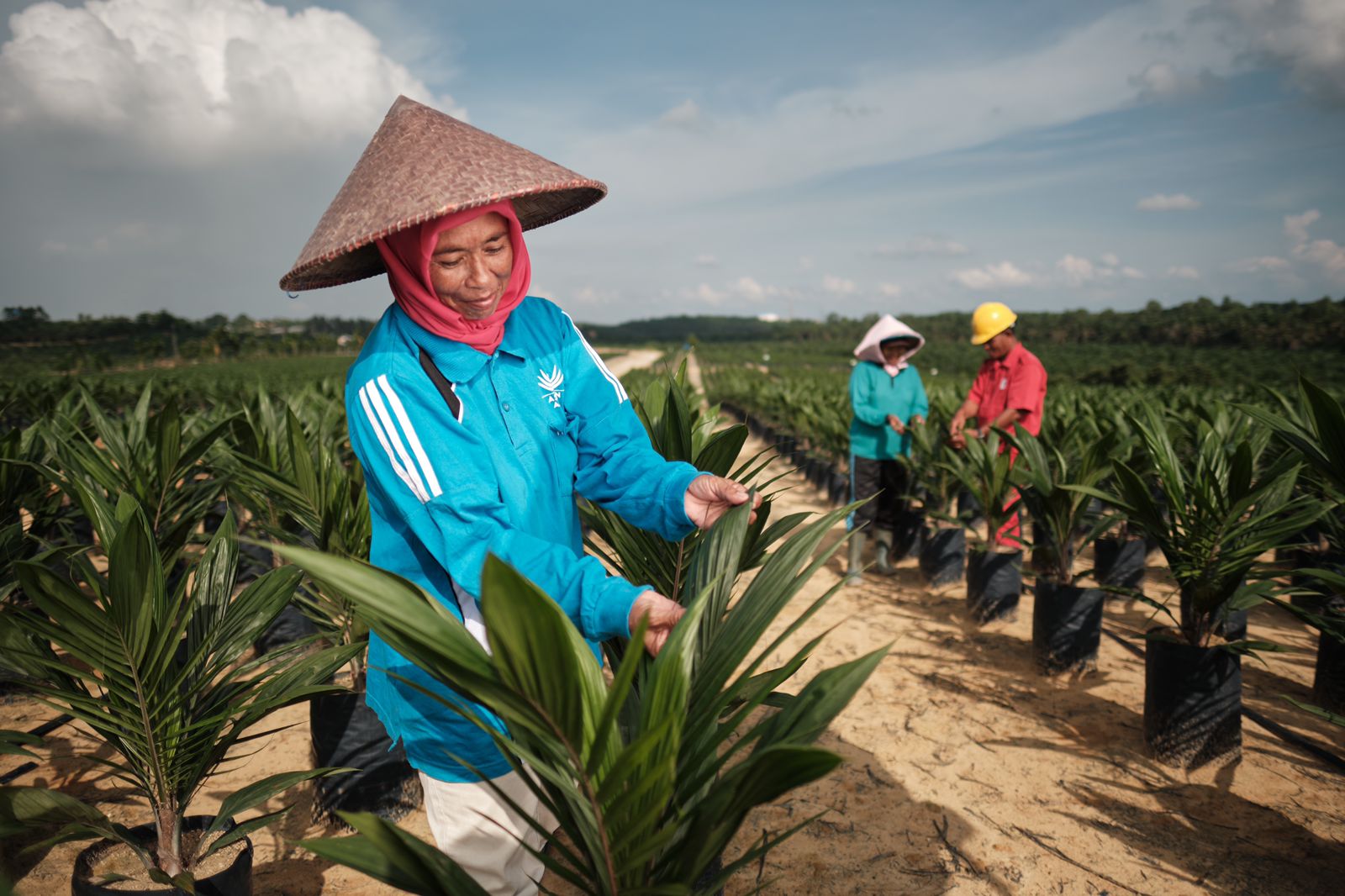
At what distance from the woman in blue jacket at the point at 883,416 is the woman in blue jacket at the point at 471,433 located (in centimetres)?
290

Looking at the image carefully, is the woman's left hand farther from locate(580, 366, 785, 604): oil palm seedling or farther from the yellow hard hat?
the yellow hard hat

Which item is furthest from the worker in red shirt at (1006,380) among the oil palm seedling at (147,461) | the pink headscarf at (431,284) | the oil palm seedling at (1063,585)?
the oil palm seedling at (147,461)

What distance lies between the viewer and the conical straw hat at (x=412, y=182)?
934 mm

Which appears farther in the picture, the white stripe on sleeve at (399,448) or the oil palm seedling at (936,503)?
the oil palm seedling at (936,503)

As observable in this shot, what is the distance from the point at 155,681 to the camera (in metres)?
1.16

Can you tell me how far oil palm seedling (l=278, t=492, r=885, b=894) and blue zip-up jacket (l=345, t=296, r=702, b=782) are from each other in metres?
0.14

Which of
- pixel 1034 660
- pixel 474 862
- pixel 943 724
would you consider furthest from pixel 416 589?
pixel 1034 660

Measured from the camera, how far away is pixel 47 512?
2.30 m

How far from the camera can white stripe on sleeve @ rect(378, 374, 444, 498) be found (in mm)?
910

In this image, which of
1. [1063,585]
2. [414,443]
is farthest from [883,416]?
[414,443]

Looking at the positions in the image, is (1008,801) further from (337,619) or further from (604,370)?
(337,619)

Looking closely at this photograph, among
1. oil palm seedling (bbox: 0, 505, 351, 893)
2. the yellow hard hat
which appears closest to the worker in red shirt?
the yellow hard hat

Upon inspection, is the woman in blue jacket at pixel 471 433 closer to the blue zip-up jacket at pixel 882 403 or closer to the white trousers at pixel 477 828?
the white trousers at pixel 477 828

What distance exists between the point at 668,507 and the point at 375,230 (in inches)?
22.8
